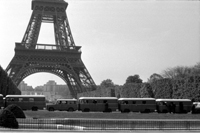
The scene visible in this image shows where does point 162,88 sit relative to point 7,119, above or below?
above

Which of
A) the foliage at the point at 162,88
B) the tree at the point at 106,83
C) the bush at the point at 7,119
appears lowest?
the bush at the point at 7,119

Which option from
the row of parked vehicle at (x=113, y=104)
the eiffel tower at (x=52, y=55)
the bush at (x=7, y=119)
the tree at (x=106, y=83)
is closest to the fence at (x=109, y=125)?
the bush at (x=7, y=119)

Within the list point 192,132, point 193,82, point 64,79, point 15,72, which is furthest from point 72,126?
point 64,79

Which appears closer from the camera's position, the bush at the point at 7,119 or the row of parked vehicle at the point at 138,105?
the bush at the point at 7,119

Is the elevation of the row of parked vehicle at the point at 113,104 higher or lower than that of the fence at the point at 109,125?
higher

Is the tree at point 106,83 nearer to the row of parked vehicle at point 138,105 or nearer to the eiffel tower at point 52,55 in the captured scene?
the eiffel tower at point 52,55

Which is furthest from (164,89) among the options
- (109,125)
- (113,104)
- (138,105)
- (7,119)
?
(7,119)

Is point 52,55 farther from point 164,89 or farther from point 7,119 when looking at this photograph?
point 7,119
